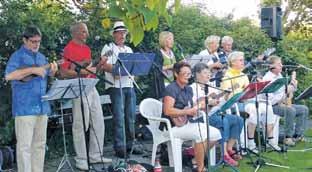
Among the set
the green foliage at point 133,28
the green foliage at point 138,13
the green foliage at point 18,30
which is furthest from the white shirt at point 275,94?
the green foliage at point 138,13

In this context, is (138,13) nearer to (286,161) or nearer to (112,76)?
(112,76)

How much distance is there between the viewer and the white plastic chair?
259 inches

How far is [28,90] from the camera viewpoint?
5.74 metres

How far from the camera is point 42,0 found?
27.7 feet

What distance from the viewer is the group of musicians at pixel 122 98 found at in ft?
18.9

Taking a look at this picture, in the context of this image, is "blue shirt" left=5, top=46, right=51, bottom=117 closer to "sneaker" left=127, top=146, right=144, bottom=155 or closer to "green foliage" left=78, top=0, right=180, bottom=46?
"sneaker" left=127, top=146, right=144, bottom=155

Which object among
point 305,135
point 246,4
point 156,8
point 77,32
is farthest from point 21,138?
point 246,4

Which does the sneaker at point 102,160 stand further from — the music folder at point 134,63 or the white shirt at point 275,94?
the white shirt at point 275,94

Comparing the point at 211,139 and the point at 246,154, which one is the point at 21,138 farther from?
the point at 246,154

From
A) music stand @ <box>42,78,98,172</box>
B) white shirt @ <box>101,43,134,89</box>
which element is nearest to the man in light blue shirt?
music stand @ <box>42,78,98,172</box>

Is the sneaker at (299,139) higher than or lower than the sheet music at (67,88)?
lower

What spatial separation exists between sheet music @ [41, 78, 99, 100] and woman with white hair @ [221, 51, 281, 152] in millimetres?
2034

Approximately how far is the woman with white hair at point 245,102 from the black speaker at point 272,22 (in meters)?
4.69

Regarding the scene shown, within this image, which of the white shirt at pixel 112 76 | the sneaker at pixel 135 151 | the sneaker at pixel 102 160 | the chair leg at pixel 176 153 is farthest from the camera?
the sneaker at pixel 135 151
